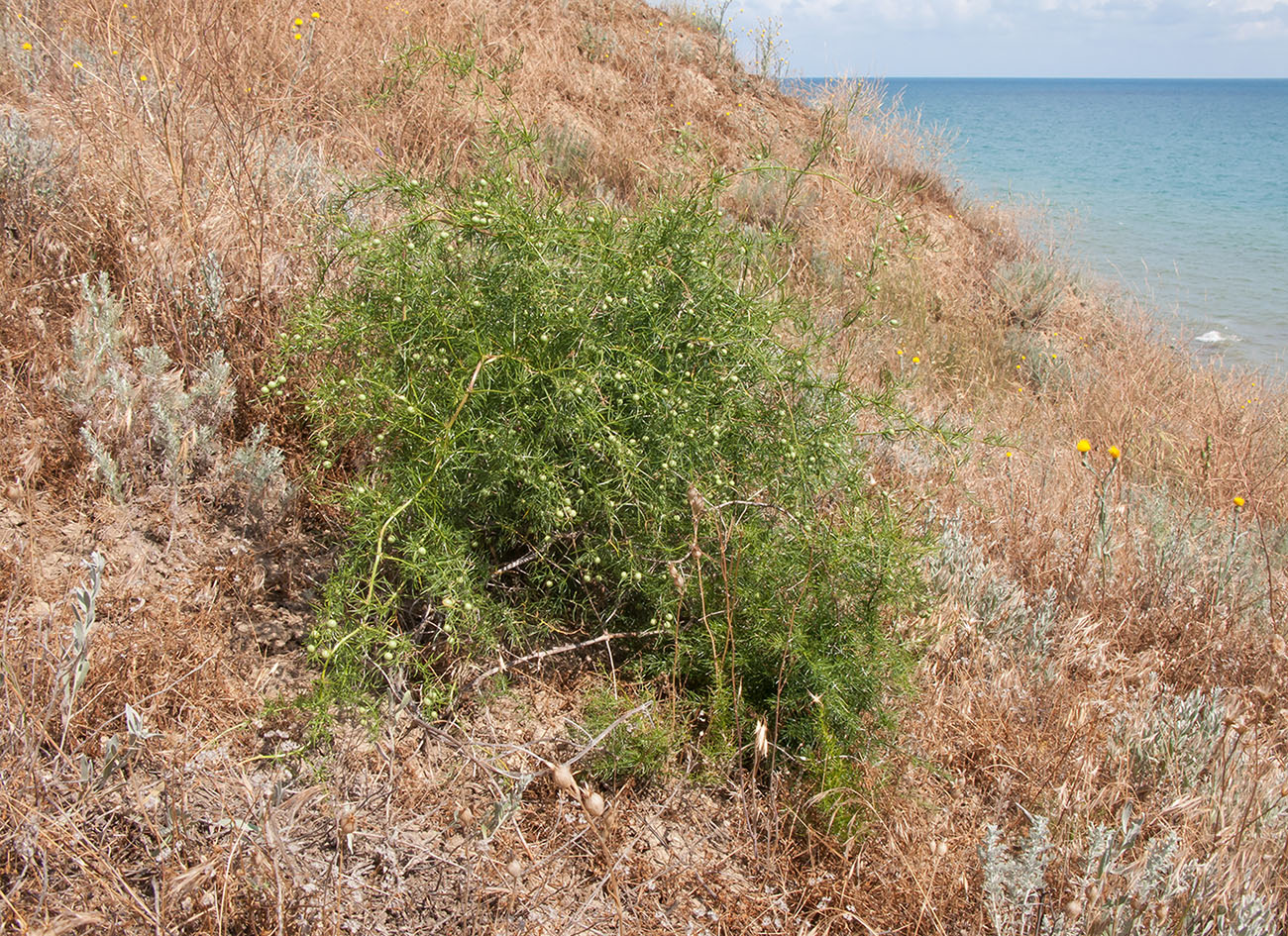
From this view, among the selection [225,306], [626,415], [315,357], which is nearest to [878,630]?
[626,415]

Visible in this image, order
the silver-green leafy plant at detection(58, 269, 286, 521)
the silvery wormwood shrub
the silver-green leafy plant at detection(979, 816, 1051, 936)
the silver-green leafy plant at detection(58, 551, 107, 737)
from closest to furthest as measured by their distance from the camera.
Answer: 1. the silver-green leafy plant at detection(58, 551, 107, 737)
2. the silver-green leafy plant at detection(979, 816, 1051, 936)
3. the silvery wormwood shrub
4. the silver-green leafy plant at detection(58, 269, 286, 521)

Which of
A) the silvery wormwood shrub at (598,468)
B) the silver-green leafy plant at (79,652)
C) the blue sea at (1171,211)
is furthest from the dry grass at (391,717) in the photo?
the blue sea at (1171,211)

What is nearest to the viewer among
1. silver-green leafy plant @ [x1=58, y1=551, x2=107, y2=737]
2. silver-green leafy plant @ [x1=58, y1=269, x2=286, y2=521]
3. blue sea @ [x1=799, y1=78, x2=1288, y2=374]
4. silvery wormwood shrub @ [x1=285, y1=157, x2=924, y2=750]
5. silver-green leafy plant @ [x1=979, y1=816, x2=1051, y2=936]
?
silver-green leafy plant @ [x1=58, y1=551, x2=107, y2=737]

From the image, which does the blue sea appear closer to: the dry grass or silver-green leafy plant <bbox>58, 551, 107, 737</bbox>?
the dry grass

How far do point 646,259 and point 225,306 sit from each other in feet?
5.49

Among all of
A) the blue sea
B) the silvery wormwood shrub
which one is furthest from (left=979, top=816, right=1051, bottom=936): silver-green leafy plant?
the blue sea

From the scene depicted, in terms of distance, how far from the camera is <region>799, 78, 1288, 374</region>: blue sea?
9.74 metres

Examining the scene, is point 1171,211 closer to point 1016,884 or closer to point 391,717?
point 1016,884

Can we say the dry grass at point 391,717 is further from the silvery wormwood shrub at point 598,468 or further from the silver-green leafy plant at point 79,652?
the silvery wormwood shrub at point 598,468

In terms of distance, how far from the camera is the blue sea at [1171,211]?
384 inches

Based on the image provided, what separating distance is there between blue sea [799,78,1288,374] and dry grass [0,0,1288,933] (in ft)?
19.0

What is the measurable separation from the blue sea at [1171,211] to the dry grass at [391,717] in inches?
228

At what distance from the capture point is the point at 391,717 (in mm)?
2033

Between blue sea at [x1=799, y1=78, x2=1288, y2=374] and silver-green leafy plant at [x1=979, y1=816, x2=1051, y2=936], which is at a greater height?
blue sea at [x1=799, y1=78, x2=1288, y2=374]
